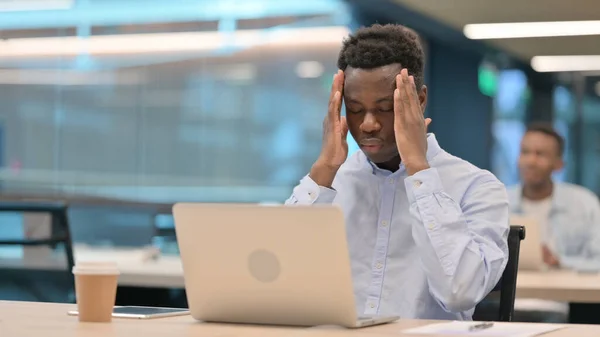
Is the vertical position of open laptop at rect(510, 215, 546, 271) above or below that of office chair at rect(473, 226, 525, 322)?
below

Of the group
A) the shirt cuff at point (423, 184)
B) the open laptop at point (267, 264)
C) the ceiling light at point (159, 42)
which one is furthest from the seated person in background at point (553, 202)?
the open laptop at point (267, 264)

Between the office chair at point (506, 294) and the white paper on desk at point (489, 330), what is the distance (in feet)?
1.11

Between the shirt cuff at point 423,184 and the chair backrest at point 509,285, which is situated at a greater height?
the shirt cuff at point 423,184

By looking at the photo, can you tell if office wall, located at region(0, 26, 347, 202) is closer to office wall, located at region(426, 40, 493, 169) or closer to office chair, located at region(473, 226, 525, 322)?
office wall, located at region(426, 40, 493, 169)

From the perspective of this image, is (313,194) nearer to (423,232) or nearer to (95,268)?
(423,232)

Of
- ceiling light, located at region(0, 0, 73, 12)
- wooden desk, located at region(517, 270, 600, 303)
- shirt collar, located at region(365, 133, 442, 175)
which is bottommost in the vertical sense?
wooden desk, located at region(517, 270, 600, 303)

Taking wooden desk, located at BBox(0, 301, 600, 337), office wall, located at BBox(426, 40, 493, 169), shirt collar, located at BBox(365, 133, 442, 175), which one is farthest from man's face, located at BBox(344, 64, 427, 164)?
office wall, located at BBox(426, 40, 493, 169)

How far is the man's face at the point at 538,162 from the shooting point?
17.5 feet

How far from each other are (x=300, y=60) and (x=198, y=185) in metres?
1.35

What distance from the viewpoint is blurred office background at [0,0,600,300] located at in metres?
8.19

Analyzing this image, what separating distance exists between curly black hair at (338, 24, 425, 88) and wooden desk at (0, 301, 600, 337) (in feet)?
2.11

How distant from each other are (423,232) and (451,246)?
7 cm

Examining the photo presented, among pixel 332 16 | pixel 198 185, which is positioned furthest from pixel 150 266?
pixel 332 16

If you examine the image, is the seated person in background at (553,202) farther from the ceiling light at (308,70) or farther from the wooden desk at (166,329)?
the wooden desk at (166,329)
